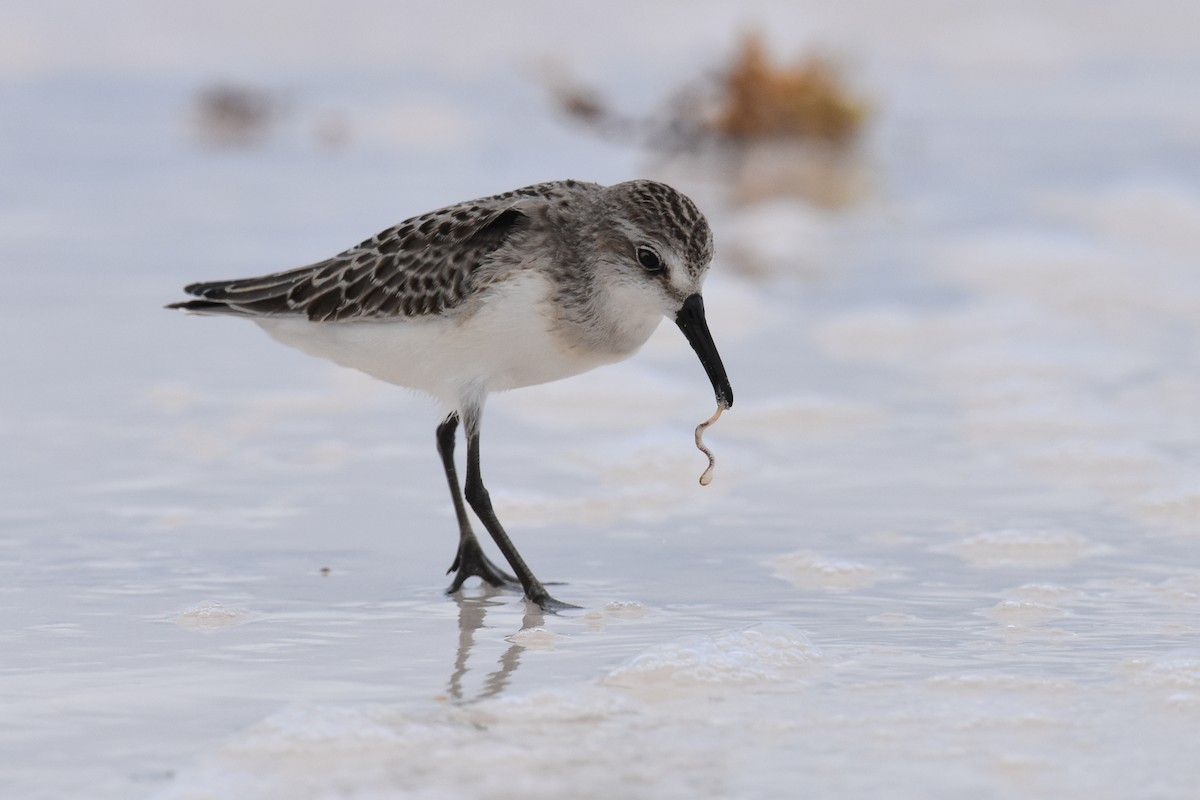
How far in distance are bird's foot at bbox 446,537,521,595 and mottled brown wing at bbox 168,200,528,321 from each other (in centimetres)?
66

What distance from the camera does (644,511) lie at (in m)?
5.40

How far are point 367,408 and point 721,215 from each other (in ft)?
12.8

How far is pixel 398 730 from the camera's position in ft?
11.0

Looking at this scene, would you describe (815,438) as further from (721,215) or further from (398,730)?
(721,215)

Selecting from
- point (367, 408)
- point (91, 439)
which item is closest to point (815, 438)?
point (367, 408)

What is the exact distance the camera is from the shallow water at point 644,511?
131 inches

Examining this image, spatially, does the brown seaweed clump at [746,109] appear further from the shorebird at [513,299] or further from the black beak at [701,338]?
the black beak at [701,338]

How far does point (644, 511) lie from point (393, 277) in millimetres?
1092

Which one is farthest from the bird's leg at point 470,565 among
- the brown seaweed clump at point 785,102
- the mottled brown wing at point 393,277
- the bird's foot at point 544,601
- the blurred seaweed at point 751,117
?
the brown seaweed clump at point 785,102

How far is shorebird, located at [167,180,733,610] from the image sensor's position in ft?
15.2

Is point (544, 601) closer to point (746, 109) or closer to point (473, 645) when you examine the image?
point (473, 645)

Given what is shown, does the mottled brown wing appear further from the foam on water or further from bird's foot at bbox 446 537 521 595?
the foam on water

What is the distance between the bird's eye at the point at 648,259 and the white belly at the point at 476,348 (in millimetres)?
257

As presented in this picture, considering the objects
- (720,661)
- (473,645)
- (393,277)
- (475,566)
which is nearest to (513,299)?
(393,277)
